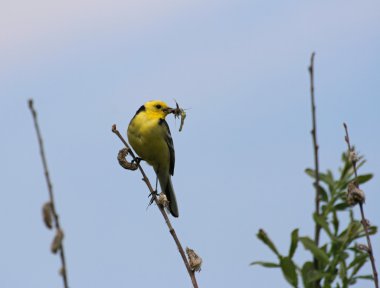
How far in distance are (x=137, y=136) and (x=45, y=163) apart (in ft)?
25.4

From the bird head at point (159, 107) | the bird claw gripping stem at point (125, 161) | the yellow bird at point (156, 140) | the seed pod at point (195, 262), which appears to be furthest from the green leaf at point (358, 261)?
the bird head at point (159, 107)

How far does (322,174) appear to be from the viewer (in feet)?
5.79

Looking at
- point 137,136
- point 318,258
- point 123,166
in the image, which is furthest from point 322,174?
point 137,136

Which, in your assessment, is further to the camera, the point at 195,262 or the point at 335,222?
the point at 195,262

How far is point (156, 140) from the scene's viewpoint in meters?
9.52

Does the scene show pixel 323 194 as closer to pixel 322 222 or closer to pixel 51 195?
pixel 322 222

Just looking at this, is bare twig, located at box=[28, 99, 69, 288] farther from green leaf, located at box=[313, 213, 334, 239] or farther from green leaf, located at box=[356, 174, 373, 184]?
green leaf, located at box=[356, 174, 373, 184]

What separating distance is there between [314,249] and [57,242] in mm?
612

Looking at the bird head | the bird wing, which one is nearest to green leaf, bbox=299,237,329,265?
the bird wing

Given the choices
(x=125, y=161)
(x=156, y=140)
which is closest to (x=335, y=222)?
(x=125, y=161)

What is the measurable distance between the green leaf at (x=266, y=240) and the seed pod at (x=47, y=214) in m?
0.52

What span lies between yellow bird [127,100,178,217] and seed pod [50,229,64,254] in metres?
7.68

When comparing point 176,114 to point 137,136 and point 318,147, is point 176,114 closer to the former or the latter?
point 137,136

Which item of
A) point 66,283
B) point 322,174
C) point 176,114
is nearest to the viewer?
point 66,283
